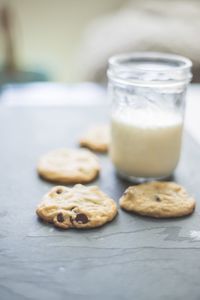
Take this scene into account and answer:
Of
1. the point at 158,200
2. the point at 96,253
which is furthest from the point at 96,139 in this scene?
the point at 96,253

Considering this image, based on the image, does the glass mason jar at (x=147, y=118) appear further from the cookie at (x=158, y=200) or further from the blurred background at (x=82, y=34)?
the blurred background at (x=82, y=34)

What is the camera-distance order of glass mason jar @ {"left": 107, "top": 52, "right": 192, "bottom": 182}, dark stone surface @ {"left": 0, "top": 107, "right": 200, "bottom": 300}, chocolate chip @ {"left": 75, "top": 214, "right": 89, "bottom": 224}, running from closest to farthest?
1. dark stone surface @ {"left": 0, "top": 107, "right": 200, "bottom": 300}
2. chocolate chip @ {"left": 75, "top": 214, "right": 89, "bottom": 224}
3. glass mason jar @ {"left": 107, "top": 52, "right": 192, "bottom": 182}

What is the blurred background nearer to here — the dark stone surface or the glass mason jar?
the glass mason jar

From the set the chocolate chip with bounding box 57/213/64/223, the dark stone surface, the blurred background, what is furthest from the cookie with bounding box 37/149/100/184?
the blurred background

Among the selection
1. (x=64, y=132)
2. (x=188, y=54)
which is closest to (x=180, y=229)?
(x=64, y=132)

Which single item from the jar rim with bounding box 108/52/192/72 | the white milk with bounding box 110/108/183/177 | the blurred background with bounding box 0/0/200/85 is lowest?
the blurred background with bounding box 0/0/200/85

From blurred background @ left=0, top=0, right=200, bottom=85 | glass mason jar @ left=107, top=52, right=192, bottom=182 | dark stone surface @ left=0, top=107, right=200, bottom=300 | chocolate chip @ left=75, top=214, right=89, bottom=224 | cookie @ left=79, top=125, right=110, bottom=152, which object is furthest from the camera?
blurred background @ left=0, top=0, right=200, bottom=85

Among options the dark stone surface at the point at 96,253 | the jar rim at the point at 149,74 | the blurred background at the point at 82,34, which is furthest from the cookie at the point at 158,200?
the blurred background at the point at 82,34

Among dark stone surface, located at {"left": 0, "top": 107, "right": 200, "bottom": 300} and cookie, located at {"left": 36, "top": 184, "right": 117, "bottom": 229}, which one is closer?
dark stone surface, located at {"left": 0, "top": 107, "right": 200, "bottom": 300}
